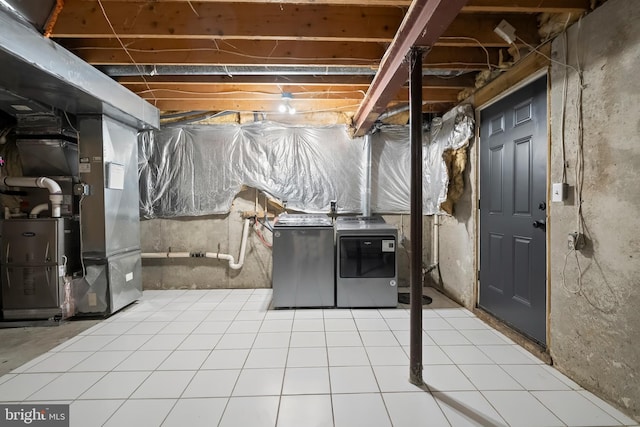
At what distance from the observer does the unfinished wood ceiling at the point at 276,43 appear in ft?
6.38

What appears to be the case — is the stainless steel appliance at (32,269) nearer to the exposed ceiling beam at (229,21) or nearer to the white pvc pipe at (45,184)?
the white pvc pipe at (45,184)

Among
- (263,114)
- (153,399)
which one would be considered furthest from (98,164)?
(153,399)

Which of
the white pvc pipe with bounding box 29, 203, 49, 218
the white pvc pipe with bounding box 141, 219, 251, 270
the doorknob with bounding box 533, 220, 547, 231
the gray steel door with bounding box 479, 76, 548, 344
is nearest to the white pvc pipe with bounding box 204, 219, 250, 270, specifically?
the white pvc pipe with bounding box 141, 219, 251, 270

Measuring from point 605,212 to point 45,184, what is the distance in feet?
14.7

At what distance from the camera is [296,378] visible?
1750 mm

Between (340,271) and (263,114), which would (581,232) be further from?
(263,114)

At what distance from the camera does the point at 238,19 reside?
6.49 feet

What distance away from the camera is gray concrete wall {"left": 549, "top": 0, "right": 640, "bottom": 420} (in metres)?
1.39

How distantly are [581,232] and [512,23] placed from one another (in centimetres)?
157

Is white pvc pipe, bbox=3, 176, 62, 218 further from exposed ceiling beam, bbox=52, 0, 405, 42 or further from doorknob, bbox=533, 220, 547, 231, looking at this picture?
doorknob, bbox=533, 220, 547, 231

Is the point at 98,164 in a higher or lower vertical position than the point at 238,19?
lower

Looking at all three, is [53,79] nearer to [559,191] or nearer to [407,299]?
[559,191]

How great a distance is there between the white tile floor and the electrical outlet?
0.87 metres

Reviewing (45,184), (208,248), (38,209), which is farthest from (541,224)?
(38,209)
